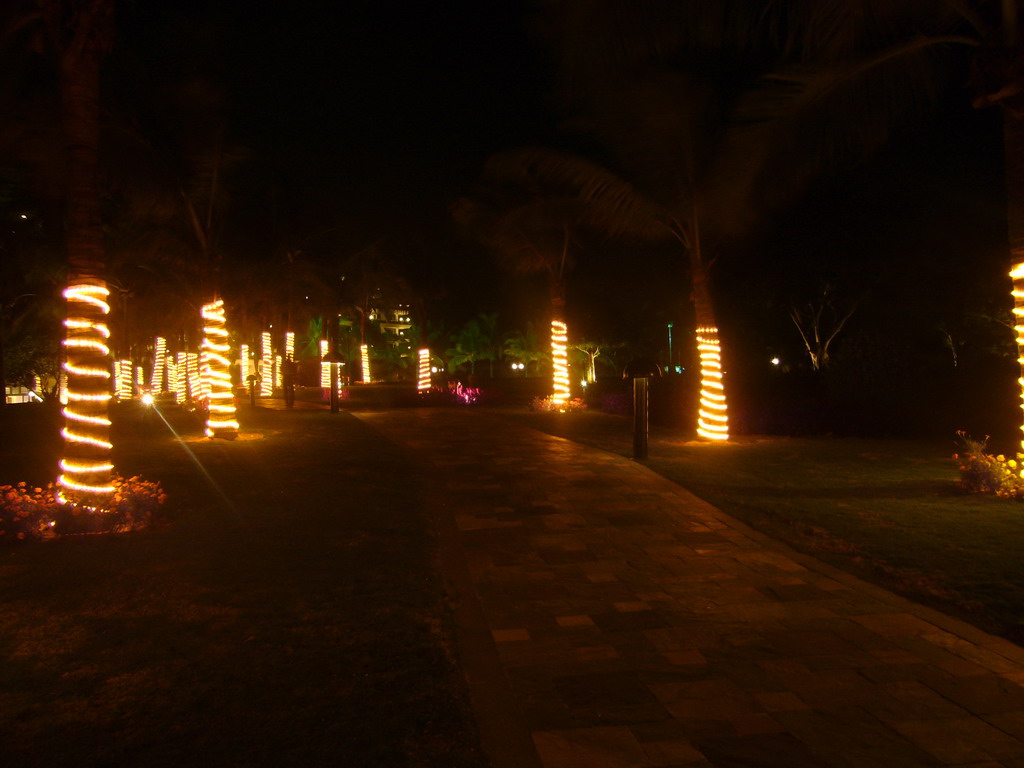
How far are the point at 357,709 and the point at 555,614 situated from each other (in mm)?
1991

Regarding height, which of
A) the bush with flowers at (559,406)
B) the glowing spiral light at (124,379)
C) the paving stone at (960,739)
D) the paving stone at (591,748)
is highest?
the glowing spiral light at (124,379)

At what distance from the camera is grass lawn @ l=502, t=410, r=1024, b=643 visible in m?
5.73

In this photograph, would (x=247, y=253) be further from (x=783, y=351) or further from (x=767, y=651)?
(x=783, y=351)

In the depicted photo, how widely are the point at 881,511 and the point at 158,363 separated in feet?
155

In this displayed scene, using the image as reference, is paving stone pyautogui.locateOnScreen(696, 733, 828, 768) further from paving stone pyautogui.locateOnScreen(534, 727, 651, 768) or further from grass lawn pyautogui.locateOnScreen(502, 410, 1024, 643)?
grass lawn pyautogui.locateOnScreen(502, 410, 1024, 643)

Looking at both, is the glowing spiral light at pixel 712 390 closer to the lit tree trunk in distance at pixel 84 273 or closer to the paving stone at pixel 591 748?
the lit tree trunk in distance at pixel 84 273

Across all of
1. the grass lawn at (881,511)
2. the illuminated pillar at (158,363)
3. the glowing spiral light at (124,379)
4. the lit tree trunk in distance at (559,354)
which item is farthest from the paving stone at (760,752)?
the illuminated pillar at (158,363)

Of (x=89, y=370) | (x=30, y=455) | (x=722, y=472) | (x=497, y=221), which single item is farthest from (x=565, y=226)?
(x=89, y=370)

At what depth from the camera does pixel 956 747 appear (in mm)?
3561

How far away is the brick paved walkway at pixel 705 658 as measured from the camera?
3.62 meters

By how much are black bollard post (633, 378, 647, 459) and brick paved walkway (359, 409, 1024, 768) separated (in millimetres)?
4506

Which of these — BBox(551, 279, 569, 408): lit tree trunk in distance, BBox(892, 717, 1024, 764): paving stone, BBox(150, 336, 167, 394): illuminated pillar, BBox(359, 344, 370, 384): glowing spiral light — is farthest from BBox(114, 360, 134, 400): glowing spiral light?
BBox(892, 717, 1024, 764): paving stone

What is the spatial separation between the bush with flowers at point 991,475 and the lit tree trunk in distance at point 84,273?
32.1ft

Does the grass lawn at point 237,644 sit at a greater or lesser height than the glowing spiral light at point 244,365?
lesser
